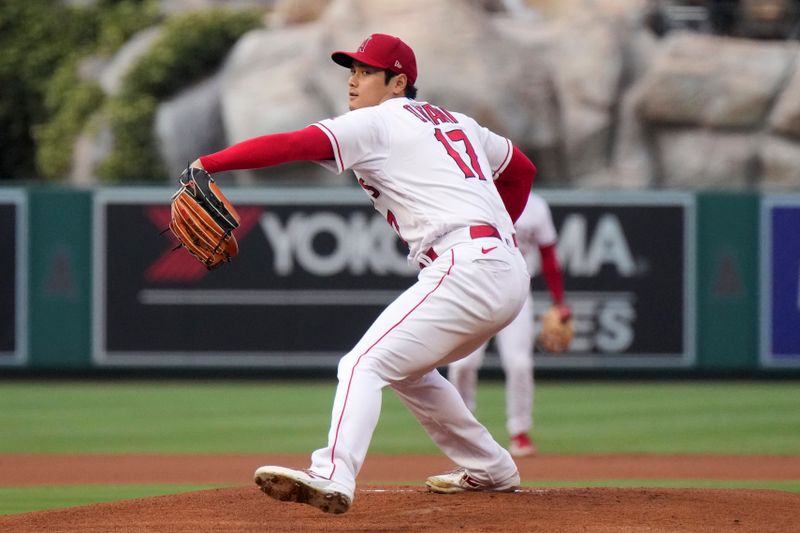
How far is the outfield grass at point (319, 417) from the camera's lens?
9.14 metres

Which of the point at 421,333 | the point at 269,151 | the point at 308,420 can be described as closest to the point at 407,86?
the point at 269,151

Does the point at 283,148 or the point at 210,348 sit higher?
the point at 283,148

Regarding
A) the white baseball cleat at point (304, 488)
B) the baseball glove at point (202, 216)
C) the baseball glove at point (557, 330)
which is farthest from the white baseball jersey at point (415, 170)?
the baseball glove at point (557, 330)

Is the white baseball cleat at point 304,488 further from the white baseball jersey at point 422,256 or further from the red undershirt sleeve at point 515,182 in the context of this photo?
the red undershirt sleeve at point 515,182

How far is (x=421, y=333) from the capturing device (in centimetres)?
489

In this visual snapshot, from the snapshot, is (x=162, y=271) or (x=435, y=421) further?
(x=162, y=271)

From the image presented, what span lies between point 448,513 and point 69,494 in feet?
8.33

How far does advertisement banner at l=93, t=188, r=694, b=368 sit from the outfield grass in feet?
1.20

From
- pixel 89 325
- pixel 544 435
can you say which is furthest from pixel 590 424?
pixel 89 325

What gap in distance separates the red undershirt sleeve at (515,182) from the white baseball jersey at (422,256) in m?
0.39

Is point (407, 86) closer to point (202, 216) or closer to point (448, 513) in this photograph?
point (202, 216)

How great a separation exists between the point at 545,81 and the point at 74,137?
6.72 m

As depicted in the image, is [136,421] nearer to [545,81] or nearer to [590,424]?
[590,424]

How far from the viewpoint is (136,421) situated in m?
10.6
